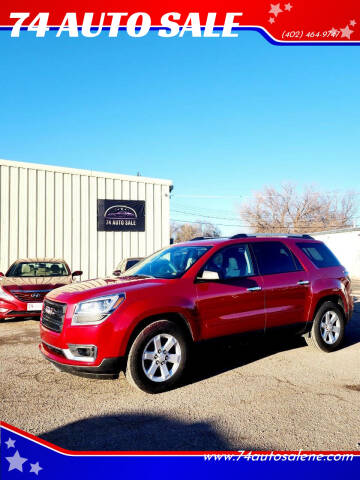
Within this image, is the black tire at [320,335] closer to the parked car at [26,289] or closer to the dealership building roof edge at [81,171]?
the parked car at [26,289]

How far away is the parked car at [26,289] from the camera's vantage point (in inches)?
321

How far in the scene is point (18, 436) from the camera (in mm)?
3080

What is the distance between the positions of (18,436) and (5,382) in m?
1.69

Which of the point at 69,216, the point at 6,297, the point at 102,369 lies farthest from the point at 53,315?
the point at 69,216

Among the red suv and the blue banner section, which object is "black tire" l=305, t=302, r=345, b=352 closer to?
the red suv

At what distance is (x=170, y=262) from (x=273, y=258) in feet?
5.03

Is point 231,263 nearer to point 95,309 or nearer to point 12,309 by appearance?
point 95,309

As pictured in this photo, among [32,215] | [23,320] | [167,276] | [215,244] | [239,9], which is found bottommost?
[23,320]

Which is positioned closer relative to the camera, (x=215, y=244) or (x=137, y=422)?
(x=137, y=422)

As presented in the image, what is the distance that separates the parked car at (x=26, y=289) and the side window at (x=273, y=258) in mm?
4956

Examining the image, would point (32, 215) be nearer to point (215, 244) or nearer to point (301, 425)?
point (215, 244)

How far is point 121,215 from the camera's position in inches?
689

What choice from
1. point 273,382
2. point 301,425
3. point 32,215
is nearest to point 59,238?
point 32,215

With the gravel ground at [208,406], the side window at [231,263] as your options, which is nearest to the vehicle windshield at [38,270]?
the gravel ground at [208,406]
